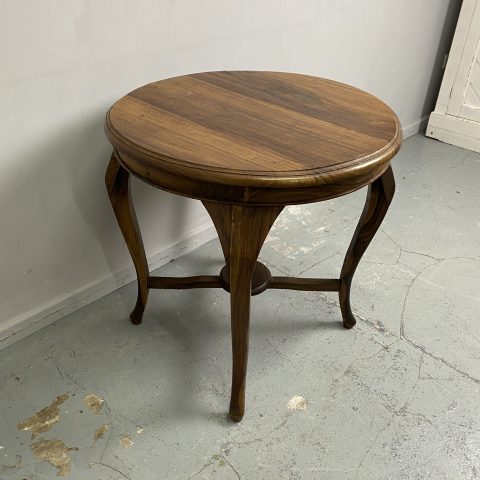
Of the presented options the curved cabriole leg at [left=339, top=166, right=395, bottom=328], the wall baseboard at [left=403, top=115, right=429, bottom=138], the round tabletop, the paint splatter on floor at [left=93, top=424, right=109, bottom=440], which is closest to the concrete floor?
the paint splatter on floor at [left=93, top=424, right=109, bottom=440]

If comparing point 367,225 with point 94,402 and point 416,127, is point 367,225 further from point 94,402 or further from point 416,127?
point 416,127

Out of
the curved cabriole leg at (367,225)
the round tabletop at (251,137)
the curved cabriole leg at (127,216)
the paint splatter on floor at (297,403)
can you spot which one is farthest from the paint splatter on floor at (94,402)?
the curved cabriole leg at (367,225)

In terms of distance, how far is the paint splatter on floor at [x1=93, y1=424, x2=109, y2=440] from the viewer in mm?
1366

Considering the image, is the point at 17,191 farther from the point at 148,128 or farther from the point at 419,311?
the point at 419,311

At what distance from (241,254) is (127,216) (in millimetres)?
454

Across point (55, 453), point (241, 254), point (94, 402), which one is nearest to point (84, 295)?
point (94, 402)

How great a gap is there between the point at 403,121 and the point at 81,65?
2.25 meters

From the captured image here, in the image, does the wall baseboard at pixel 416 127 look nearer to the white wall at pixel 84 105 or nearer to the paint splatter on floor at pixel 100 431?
the white wall at pixel 84 105

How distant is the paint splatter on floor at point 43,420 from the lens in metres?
1.38

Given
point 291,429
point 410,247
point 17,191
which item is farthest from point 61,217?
point 410,247

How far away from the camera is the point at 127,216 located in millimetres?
1469

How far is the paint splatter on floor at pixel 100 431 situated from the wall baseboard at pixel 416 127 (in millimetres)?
2527

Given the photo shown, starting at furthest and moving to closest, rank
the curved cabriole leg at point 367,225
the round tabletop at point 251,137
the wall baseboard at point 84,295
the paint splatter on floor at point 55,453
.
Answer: the wall baseboard at point 84,295 → the curved cabriole leg at point 367,225 → the paint splatter on floor at point 55,453 → the round tabletop at point 251,137

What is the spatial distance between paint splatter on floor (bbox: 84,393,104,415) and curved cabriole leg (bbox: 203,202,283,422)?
0.37 metres
